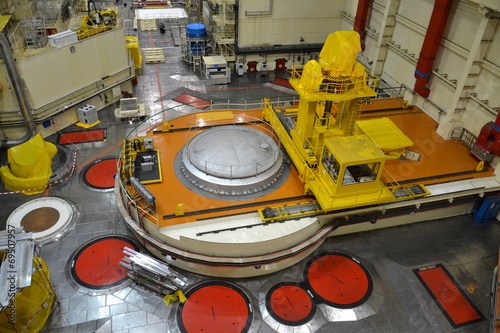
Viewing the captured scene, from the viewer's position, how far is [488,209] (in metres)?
13.3

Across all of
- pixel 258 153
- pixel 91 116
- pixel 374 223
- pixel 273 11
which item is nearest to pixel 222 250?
pixel 258 153

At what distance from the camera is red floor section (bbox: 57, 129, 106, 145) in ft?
55.4

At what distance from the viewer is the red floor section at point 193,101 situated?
20.2 m

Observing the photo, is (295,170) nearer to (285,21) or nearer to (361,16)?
(361,16)

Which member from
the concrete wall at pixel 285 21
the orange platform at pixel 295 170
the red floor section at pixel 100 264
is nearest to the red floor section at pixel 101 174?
the orange platform at pixel 295 170

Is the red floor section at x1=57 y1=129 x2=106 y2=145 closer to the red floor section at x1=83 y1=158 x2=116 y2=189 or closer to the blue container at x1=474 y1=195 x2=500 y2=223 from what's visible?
the red floor section at x1=83 y1=158 x2=116 y2=189

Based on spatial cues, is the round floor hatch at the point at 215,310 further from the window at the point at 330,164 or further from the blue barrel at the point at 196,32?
the blue barrel at the point at 196,32

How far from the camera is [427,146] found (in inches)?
586

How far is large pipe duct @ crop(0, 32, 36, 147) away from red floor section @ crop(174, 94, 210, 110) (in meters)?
7.44

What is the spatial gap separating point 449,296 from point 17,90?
54.9ft

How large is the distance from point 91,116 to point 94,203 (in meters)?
5.83

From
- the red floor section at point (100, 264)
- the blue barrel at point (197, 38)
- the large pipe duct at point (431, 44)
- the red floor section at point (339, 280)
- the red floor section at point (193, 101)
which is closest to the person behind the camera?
the red floor section at point (339, 280)

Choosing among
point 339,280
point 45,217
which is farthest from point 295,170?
point 45,217

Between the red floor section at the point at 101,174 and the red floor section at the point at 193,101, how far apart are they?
5.95 meters
